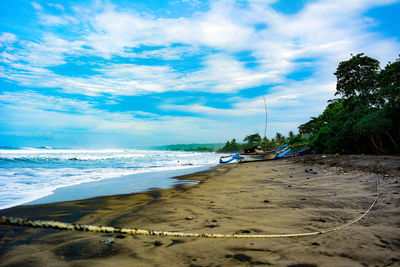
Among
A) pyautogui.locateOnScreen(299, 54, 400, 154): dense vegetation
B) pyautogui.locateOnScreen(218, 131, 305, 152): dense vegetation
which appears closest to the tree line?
pyautogui.locateOnScreen(299, 54, 400, 154): dense vegetation

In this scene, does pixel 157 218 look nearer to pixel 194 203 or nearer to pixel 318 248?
pixel 194 203

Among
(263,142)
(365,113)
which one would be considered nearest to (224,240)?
(365,113)

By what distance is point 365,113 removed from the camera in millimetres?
18703

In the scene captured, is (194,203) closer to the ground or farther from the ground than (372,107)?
closer to the ground

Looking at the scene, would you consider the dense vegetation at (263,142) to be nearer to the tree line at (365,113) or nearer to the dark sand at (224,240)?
Result: the tree line at (365,113)

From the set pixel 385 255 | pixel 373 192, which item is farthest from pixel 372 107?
pixel 385 255

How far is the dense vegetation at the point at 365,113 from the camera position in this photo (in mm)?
15938

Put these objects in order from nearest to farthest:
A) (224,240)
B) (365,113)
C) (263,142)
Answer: (224,240), (365,113), (263,142)

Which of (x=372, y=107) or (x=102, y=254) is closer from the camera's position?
(x=102, y=254)

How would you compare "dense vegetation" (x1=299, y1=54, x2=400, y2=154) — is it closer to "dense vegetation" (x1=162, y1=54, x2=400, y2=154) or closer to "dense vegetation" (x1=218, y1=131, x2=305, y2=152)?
"dense vegetation" (x1=162, y1=54, x2=400, y2=154)

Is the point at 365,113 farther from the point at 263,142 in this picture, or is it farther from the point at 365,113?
the point at 263,142

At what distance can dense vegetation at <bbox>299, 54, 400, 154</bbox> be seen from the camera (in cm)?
1594

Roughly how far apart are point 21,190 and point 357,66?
31.7m

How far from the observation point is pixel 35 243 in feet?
9.18
